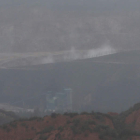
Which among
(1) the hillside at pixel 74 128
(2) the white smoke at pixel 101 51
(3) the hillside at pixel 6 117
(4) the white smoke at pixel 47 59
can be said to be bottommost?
(3) the hillside at pixel 6 117

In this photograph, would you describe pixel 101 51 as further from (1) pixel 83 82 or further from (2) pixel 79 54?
(1) pixel 83 82

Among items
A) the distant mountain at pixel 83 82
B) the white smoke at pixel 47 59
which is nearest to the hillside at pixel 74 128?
the distant mountain at pixel 83 82

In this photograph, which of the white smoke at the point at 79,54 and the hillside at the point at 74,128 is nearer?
the hillside at the point at 74,128

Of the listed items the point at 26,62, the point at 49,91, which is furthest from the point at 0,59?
the point at 49,91

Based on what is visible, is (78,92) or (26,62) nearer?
(78,92)

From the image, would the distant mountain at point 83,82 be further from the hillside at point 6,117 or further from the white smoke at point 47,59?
the hillside at point 6,117

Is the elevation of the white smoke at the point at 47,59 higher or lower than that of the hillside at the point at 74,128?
lower

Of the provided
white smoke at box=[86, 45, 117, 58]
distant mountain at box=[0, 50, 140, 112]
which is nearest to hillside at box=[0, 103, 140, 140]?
distant mountain at box=[0, 50, 140, 112]

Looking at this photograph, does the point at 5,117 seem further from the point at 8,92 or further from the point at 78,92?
the point at 78,92

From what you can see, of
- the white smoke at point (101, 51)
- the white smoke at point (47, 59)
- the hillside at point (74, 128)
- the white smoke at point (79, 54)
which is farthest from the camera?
the white smoke at point (101, 51)

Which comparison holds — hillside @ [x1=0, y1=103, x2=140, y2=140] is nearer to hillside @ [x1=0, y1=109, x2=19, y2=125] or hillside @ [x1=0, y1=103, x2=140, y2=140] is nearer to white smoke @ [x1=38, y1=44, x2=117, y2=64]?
hillside @ [x1=0, y1=109, x2=19, y2=125]
